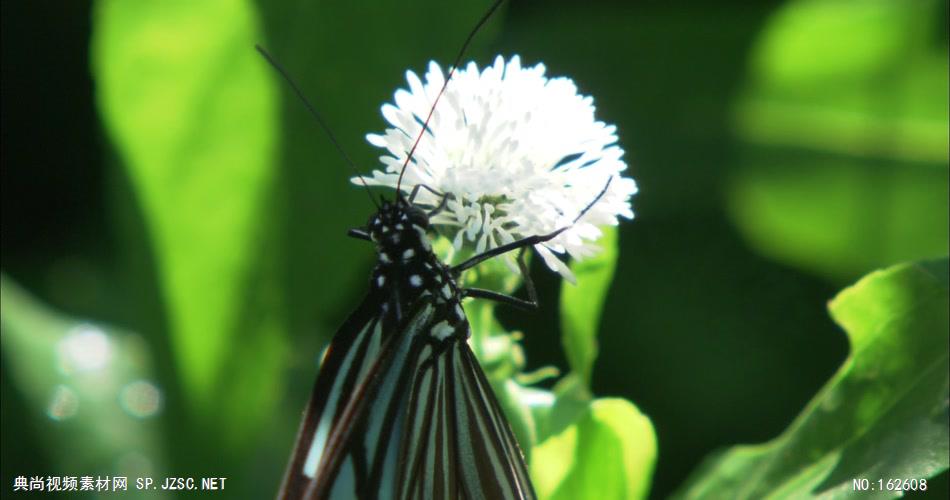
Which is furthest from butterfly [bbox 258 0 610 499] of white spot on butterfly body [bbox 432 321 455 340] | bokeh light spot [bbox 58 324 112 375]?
bokeh light spot [bbox 58 324 112 375]

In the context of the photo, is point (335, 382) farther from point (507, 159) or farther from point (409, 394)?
point (507, 159)

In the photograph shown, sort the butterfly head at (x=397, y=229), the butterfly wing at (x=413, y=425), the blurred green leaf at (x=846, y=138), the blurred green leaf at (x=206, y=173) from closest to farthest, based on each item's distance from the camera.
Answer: the butterfly wing at (x=413, y=425) → the butterfly head at (x=397, y=229) → the blurred green leaf at (x=206, y=173) → the blurred green leaf at (x=846, y=138)

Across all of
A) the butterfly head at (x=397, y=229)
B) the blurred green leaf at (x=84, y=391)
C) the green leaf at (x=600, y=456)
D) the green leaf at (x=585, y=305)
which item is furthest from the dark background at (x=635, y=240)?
the green leaf at (x=600, y=456)

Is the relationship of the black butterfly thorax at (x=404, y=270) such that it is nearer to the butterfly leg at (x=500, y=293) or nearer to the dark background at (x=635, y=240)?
the butterfly leg at (x=500, y=293)

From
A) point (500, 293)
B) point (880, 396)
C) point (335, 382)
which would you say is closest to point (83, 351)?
point (335, 382)

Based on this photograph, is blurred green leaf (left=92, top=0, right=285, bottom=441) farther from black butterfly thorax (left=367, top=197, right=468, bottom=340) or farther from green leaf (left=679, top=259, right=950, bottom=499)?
green leaf (left=679, top=259, right=950, bottom=499)
